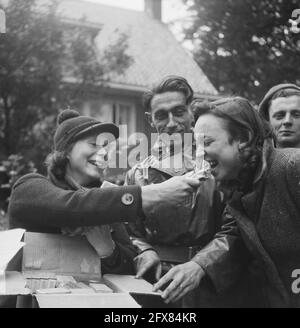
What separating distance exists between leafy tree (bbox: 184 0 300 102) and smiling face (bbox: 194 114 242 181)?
7.07 metres

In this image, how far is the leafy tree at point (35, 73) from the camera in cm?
1112

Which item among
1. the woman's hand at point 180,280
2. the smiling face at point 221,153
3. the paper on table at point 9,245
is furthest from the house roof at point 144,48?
the paper on table at point 9,245

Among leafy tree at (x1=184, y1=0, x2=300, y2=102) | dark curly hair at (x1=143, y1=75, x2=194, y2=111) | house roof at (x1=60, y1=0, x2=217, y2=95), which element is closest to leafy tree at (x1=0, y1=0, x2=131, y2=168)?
leafy tree at (x1=184, y1=0, x2=300, y2=102)

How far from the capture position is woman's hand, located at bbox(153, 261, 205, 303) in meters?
2.70

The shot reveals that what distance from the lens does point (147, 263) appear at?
119 inches

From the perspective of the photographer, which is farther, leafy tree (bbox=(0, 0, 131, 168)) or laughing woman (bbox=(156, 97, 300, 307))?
leafy tree (bbox=(0, 0, 131, 168))

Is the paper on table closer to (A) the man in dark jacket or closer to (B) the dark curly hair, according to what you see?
(B) the dark curly hair

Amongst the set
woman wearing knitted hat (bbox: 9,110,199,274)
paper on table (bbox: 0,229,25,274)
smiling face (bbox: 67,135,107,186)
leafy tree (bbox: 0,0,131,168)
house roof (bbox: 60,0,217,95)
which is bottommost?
paper on table (bbox: 0,229,25,274)

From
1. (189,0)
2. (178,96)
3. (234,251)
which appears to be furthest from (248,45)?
(234,251)

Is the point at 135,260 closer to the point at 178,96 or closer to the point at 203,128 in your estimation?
the point at 203,128

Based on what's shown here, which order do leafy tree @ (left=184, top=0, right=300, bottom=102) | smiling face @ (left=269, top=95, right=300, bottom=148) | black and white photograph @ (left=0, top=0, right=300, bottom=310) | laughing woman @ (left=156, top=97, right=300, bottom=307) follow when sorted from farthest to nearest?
1. leafy tree @ (left=184, top=0, right=300, bottom=102)
2. smiling face @ (left=269, top=95, right=300, bottom=148)
3. laughing woman @ (left=156, top=97, right=300, bottom=307)
4. black and white photograph @ (left=0, top=0, right=300, bottom=310)

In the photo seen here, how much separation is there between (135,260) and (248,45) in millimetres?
9221

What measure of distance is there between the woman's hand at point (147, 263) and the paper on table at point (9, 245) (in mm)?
628

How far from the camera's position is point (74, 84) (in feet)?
40.5
